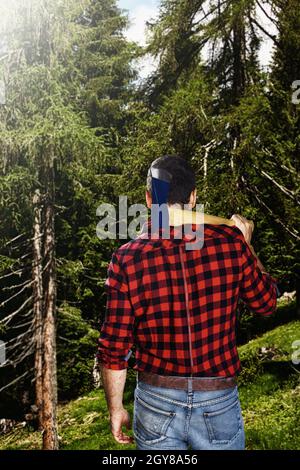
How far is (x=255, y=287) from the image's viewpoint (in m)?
2.48

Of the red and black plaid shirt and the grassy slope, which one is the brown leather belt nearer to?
the red and black plaid shirt

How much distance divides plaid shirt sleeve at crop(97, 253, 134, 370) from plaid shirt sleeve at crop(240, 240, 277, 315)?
55 cm

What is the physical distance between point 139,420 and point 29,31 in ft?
36.0

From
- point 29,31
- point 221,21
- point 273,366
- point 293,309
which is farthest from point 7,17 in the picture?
point 293,309

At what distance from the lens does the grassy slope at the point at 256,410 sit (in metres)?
8.00

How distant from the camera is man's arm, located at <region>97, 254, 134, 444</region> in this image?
2.33m

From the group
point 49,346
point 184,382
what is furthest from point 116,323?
point 49,346

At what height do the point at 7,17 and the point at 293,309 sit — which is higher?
the point at 7,17

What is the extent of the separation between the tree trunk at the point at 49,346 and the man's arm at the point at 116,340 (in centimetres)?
1073

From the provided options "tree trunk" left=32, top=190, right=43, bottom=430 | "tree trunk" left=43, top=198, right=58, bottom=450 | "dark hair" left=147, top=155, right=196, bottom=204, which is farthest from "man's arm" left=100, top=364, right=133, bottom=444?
"tree trunk" left=32, top=190, right=43, bottom=430

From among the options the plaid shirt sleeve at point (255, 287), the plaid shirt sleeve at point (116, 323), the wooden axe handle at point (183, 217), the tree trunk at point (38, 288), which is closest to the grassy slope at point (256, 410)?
the tree trunk at point (38, 288)

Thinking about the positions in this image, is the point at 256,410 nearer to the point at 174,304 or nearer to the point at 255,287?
the point at 255,287

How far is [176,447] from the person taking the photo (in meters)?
2.35

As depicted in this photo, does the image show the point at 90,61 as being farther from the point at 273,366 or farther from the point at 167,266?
the point at 167,266
